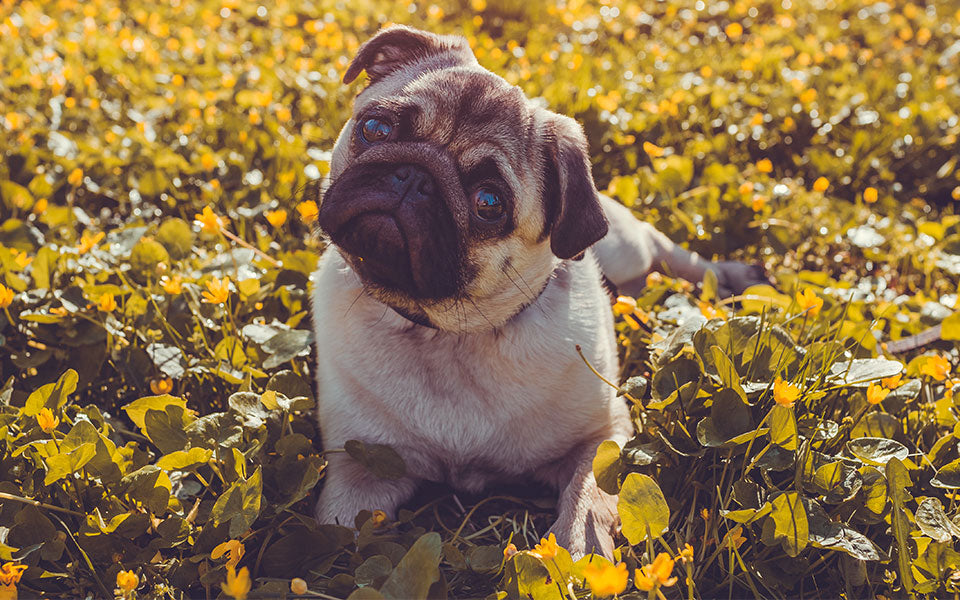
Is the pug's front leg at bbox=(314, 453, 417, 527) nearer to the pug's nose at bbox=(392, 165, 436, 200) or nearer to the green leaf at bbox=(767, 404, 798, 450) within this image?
the pug's nose at bbox=(392, 165, 436, 200)

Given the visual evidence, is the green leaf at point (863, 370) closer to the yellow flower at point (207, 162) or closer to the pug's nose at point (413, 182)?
the pug's nose at point (413, 182)

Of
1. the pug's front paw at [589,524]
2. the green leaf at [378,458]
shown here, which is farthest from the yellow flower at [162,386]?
the pug's front paw at [589,524]

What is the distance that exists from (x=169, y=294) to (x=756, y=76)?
202 inches

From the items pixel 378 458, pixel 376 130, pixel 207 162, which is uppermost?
pixel 376 130

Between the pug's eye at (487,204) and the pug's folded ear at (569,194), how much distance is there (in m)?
0.22

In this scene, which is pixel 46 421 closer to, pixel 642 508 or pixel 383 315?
pixel 383 315

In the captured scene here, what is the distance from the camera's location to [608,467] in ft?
8.28

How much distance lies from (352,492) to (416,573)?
74cm

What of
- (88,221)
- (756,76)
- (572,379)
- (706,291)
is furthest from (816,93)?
(88,221)

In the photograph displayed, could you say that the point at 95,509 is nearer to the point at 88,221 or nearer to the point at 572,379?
the point at 572,379

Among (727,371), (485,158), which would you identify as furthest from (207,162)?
(727,371)

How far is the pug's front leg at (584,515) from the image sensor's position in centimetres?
250

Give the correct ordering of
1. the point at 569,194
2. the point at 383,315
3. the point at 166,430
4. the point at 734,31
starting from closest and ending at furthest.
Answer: the point at 166,430 < the point at 569,194 < the point at 383,315 < the point at 734,31

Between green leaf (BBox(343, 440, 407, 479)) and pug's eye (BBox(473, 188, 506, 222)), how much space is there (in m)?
0.90
